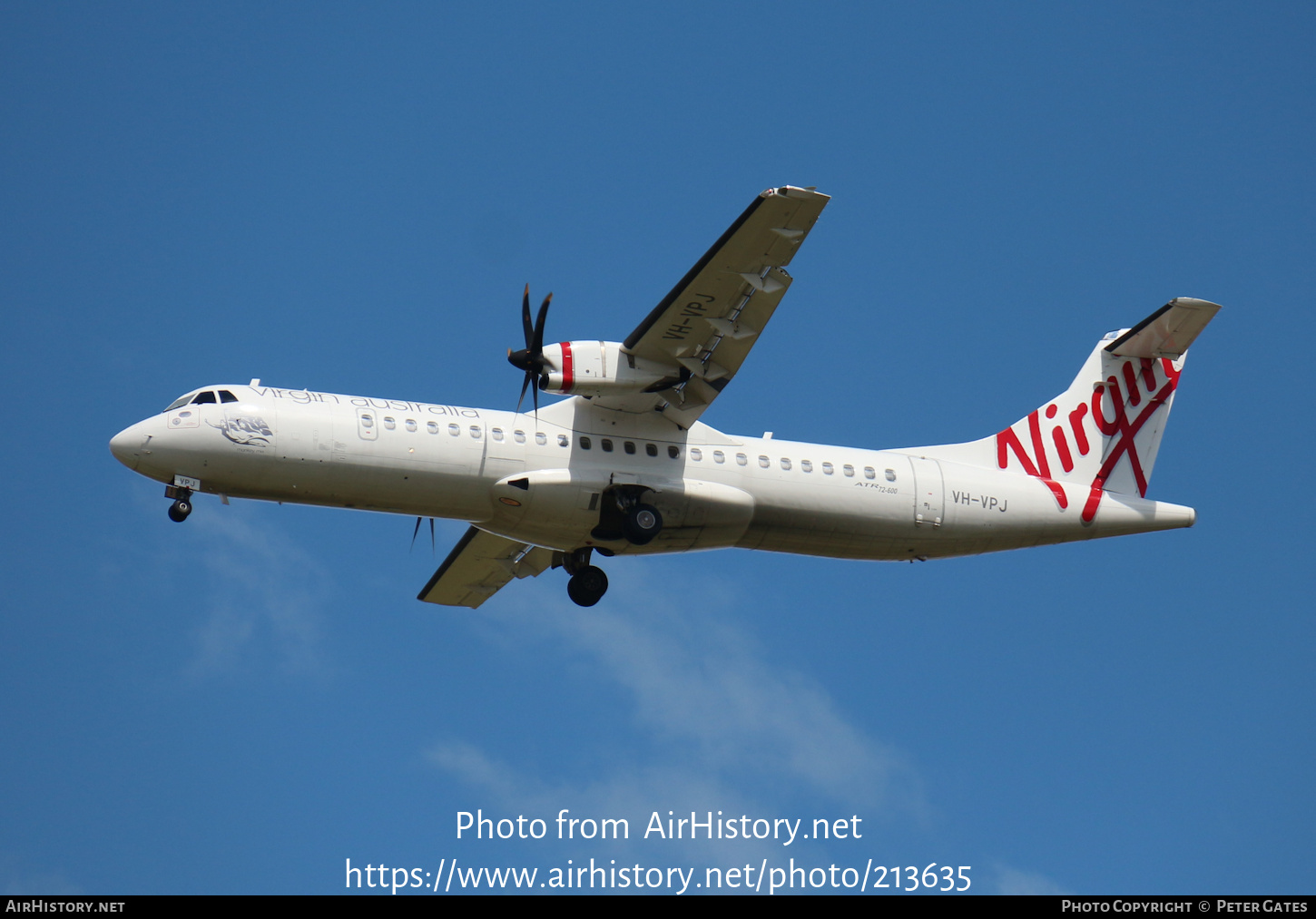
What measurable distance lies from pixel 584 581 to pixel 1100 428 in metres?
9.12

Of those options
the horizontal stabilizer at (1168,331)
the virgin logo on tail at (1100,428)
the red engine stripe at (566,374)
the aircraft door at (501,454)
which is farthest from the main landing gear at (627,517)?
the horizontal stabilizer at (1168,331)

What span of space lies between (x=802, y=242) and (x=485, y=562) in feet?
28.1

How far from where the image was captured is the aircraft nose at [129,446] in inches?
739

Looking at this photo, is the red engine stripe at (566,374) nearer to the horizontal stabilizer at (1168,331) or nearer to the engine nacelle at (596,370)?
the engine nacelle at (596,370)

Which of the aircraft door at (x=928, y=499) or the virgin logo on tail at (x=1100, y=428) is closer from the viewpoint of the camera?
the aircraft door at (x=928, y=499)

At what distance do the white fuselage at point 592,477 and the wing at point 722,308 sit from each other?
625 millimetres

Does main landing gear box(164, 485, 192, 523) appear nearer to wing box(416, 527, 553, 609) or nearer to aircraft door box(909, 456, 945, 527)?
wing box(416, 527, 553, 609)

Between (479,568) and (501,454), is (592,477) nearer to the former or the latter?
(501,454)

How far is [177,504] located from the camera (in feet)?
61.7

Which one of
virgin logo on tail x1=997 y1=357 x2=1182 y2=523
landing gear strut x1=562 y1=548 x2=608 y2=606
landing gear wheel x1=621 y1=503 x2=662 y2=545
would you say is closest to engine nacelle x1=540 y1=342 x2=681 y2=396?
landing gear wheel x1=621 y1=503 x2=662 y2=545

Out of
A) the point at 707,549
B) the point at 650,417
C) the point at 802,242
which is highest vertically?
the point at 802,242

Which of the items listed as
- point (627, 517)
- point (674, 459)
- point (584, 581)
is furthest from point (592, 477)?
point (584, 581)
